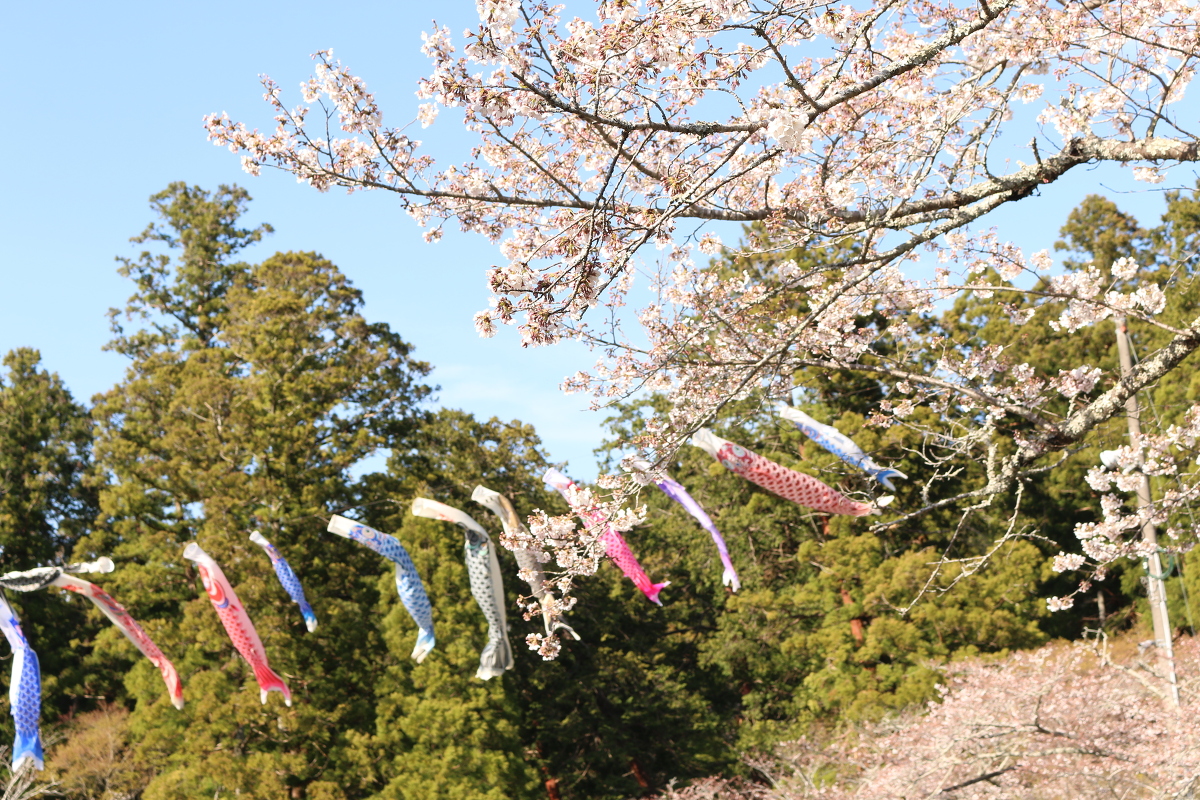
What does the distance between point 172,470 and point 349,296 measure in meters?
4.51

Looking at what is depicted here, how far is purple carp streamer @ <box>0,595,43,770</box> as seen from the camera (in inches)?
455

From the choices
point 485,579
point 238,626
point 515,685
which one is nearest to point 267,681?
point 238,626

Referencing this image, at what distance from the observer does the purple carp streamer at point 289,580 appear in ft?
42.7

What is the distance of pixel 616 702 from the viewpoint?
17391 mm

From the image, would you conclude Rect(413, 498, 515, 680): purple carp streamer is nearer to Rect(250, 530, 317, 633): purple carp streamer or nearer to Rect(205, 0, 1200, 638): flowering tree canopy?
Rect(250, 530, 317, 633): purple carp streamer

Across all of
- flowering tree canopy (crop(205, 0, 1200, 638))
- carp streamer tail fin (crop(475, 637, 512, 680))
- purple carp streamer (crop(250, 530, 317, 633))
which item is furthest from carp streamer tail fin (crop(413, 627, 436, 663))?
flowering tree canopy (crop(205, 0, 1200, 638))

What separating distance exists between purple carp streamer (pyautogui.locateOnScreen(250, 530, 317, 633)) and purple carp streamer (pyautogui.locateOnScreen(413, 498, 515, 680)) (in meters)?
1.83

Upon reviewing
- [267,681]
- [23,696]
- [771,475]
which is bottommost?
[23,696]

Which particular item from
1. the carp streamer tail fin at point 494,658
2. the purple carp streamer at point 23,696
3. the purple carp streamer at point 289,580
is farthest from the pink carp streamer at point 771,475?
the purple carp streamer at point 23,696

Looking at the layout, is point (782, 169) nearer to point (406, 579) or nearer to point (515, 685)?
point (406, 579)

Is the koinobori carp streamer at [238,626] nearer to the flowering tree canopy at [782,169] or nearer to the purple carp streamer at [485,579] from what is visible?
the purple carp streamer at [485,579]

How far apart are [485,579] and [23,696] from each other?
505 cm

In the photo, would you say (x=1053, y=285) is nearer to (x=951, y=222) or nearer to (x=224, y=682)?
(x=951, y=222)

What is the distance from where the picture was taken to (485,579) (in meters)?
12.6
